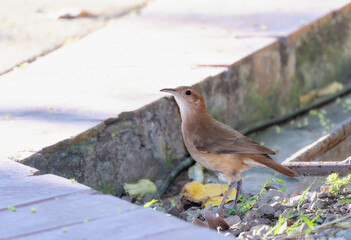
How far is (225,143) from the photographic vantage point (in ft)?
16.0

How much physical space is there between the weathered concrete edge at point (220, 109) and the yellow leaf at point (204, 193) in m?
0.46

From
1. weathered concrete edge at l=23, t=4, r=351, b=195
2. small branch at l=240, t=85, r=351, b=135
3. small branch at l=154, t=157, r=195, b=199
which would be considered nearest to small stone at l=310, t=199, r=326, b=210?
small branch at l=154, t=157, r=195, b=199

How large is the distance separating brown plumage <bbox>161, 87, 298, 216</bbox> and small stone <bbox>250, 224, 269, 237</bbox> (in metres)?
0.75

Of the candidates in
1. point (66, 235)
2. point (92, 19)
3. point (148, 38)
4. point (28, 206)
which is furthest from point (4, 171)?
point (92, 19)

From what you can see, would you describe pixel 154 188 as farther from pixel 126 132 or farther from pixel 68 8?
pixel 68 8

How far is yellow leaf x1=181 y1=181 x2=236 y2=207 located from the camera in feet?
17.4

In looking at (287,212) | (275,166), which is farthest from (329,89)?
(287,212)

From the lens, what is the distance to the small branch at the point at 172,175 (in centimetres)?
560

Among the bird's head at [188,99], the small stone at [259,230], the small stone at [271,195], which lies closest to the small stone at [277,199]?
the small stone at [271,195]

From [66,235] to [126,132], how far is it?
2250mm

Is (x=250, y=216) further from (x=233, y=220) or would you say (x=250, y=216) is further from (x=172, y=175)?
(x=172, y=175)

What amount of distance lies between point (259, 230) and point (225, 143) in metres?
1.00

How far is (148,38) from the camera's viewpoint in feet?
24.7

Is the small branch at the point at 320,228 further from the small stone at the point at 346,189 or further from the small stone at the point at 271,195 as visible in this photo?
the small stone at the point at 271,195
